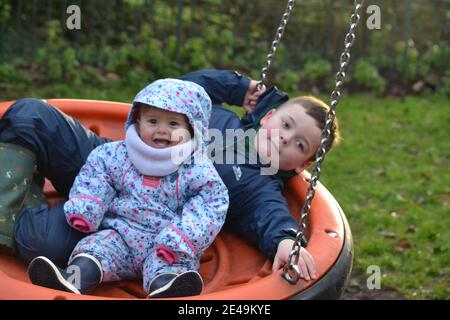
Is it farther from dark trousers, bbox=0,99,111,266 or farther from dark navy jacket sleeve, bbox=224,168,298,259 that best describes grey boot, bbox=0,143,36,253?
dark navy jacket sleeve, bbox=224,168,298,259

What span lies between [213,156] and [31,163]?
80 centimetres

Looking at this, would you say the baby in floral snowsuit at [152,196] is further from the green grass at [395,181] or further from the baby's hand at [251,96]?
the green grass at [395,181]

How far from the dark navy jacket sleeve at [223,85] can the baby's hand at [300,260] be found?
3.76ft

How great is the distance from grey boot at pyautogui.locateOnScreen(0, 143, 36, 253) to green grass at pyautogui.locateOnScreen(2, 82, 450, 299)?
6.80ft

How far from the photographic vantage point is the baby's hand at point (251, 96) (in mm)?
3967

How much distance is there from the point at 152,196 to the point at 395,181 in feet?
9.59

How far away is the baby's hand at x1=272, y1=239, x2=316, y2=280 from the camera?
2.89 metres

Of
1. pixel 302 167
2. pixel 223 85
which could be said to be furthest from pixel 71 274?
pixel 223 85

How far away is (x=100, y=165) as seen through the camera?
3.19m

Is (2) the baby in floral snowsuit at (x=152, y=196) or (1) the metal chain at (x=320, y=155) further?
(2) the baby in floral snowsuit at (x=152, y=196)

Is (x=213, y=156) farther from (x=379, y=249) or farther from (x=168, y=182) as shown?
(x=379, y=249)

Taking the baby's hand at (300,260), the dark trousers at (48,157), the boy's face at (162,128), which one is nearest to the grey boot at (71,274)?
the dark trousers at (48,157)
